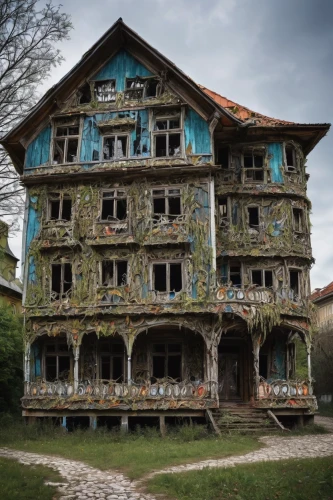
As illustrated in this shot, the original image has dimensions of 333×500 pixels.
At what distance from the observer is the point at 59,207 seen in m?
29.4

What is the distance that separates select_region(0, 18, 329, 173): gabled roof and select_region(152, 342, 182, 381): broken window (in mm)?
11940

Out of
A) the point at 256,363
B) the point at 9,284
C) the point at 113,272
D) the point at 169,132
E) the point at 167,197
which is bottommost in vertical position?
the point at 256,363

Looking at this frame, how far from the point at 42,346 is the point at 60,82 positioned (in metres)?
13.9

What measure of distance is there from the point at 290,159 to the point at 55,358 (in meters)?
16.7

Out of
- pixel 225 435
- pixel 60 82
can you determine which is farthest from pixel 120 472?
pixel 60 82

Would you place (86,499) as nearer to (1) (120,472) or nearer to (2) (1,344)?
(1) (120,472)

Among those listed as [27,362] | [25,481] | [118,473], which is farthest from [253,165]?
[25,481]

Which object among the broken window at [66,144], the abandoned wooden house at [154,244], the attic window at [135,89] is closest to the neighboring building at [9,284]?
the broken window at [66,144]

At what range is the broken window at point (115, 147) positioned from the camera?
97.1 feet

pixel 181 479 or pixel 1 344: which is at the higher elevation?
pixel 1 344

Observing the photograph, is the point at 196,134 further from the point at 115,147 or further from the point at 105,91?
the point at 105,91

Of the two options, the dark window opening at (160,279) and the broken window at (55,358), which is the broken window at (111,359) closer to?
the broken window at (55,358)

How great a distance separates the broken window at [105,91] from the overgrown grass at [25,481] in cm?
1999

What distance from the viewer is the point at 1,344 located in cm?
2664
